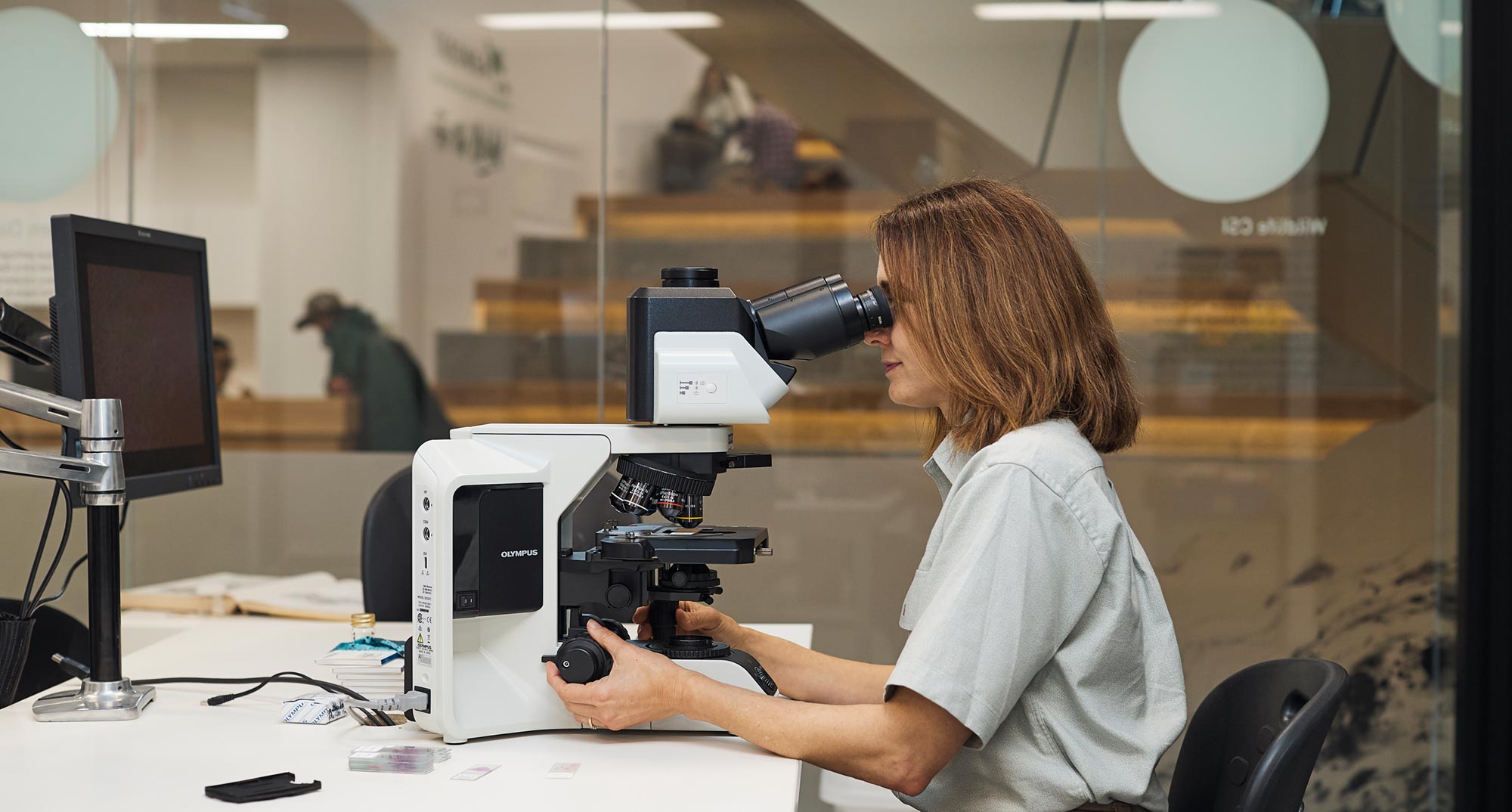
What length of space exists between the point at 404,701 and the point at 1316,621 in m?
2.55

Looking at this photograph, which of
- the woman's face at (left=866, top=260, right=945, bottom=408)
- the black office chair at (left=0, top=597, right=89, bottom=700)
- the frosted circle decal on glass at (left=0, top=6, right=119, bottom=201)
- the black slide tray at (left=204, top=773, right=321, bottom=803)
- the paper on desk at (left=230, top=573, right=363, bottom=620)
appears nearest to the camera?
the black slide tray at (left=204, top=773, right=321, bottom=803)

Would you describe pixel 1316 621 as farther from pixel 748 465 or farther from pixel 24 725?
pixel 24 725

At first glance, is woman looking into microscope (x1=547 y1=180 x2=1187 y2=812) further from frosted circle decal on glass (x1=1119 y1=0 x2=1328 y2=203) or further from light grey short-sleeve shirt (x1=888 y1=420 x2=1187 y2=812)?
frosted circle decal on glass (x1=1119 y1=0 x2=1328 y2=203)

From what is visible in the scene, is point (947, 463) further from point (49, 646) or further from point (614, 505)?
point (49, 646)

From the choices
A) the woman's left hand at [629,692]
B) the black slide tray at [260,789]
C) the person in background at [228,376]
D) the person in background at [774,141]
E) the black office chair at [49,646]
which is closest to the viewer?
the black slide tray at [260,789]

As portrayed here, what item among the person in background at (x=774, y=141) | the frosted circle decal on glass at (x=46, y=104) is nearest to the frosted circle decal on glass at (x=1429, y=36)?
the person in background at (x=774, y=141)

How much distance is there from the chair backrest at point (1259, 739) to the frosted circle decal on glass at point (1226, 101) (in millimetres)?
1929

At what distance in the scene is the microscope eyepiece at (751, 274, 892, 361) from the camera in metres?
1.34

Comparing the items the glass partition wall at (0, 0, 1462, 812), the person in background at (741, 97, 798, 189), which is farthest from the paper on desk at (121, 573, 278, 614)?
the person in background at (741, 97, 798, 189)

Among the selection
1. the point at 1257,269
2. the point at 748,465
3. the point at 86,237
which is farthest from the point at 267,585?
the point at 1257,269

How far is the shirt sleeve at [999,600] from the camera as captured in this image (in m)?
1.19

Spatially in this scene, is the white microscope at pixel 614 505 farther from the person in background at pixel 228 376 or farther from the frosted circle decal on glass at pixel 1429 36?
the frosted circle decal on glass at pixel 1429 36

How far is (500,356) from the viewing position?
3305 mm

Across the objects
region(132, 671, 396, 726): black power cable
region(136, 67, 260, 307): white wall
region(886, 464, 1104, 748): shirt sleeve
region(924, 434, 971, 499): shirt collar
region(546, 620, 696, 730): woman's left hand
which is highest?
region(136, 67, 260, 307): white wall
